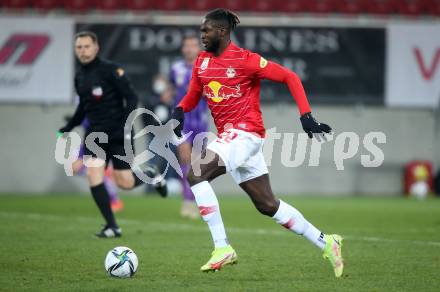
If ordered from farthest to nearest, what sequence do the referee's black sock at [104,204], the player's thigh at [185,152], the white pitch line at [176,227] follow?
1. the player's thigh at [185,152]
2. the referee's black sock at [104,204]
3. the white pitch line at [176,227]

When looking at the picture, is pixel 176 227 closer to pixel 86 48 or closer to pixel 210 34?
pixel 86 48

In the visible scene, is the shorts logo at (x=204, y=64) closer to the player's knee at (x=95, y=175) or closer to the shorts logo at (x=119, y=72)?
the shorts logo at (x=119, y=72)

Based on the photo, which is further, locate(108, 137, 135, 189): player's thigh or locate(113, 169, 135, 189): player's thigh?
locate(113, 169, 135, 189): player's thigh

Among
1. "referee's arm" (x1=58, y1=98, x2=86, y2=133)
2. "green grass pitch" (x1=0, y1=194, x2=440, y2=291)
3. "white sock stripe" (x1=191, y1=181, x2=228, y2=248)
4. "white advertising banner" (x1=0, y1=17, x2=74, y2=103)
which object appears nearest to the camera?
"green grass pitch" (x1=0, y1=194, x2=440, y2=291)

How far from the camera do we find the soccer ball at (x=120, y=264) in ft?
25.4

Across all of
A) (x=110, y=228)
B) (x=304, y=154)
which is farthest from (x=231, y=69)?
(x=304, y=154)

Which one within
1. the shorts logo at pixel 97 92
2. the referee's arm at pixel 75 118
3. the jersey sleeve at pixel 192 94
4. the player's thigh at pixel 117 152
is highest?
the jersey sleeve at pixel 192 94

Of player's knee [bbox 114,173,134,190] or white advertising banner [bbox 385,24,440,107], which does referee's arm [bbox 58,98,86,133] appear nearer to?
player's knee [bbox 114,173,134,190]

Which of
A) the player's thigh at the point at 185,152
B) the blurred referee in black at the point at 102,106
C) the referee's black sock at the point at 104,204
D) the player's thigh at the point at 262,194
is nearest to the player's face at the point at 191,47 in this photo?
the player's thigh at the point at 185,152

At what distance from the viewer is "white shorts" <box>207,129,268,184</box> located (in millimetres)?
7730

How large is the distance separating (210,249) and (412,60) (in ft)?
35.8

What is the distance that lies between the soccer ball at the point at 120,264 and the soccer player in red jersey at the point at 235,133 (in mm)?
602

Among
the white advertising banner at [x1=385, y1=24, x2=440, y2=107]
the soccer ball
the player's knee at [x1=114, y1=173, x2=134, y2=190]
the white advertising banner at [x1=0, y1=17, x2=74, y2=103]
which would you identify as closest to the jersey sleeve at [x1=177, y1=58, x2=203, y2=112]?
the soccer ball

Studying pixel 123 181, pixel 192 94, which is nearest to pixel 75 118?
pixel 123 181
